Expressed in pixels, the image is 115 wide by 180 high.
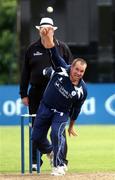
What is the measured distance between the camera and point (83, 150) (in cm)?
1706

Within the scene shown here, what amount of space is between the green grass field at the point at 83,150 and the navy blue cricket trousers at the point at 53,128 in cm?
176

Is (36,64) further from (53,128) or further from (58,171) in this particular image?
(58,171)

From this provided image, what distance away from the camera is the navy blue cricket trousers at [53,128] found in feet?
35.9

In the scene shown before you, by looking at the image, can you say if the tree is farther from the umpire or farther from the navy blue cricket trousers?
the navy blue cricket trousers

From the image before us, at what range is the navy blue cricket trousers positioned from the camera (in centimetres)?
1095

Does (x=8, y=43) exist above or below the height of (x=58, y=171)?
below

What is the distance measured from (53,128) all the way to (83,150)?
244 inches

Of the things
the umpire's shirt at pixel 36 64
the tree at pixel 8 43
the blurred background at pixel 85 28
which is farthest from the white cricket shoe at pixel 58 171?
the tree at pixel 8 43

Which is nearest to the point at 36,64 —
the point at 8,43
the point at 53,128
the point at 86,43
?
the point at 53,128

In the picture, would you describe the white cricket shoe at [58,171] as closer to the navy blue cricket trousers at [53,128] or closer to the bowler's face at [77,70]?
the navy blue cricket trousers at [53,128]

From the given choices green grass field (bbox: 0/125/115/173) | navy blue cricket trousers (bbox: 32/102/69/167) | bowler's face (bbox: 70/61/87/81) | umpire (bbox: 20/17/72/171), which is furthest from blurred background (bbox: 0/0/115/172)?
bowler's face (bbox: 70/61/87/81)

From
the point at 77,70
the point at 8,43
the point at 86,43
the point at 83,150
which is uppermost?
the point at 77,70

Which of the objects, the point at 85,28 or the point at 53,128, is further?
the point at 85,28

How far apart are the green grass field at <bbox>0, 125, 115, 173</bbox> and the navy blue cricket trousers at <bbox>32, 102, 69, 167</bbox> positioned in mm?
1762
